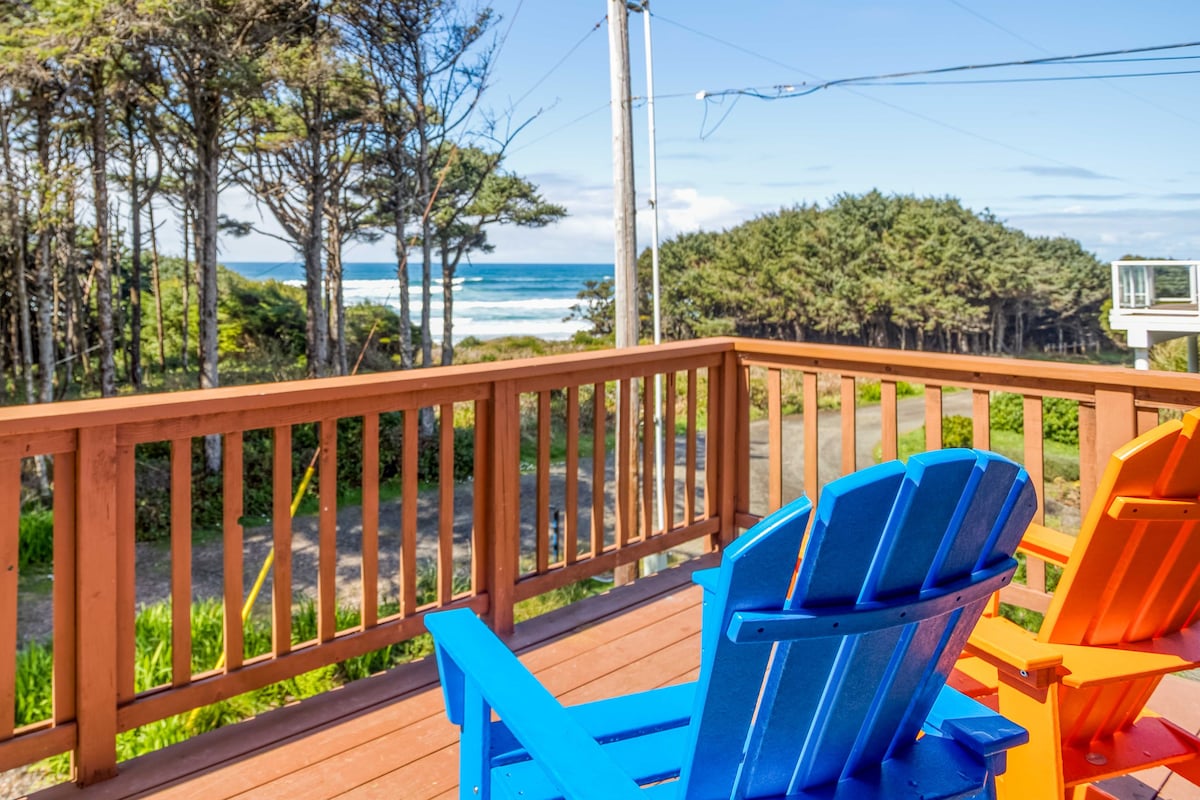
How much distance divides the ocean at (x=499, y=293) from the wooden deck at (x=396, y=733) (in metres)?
22.3

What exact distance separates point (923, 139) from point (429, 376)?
42694mm

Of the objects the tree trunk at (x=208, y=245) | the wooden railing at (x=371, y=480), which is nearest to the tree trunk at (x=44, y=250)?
the tree trunk at (x=208, y=245)

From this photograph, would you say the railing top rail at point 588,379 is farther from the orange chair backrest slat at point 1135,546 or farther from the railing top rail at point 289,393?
the orange chair backrest slat at point 1135,546

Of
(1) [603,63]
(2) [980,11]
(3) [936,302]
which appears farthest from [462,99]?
(2) [980,11]

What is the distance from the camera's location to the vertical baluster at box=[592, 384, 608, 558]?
2.79m

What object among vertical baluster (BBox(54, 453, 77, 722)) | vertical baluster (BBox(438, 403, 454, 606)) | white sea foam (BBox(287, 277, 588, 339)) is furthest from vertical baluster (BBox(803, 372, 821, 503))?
white sea foam (BBox(287, 277, 588, 339))

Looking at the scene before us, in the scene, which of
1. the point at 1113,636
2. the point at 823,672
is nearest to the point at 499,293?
the point at 1113,636

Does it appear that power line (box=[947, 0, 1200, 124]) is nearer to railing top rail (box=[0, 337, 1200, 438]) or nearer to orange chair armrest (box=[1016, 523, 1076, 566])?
railing top rail (box=[0, 337, 1200, 438])

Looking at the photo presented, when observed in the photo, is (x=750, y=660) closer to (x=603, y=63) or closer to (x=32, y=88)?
(x=32, y=88)

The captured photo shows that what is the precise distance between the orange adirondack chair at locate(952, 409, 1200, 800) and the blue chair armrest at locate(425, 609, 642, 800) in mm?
806

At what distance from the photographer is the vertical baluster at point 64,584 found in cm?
177

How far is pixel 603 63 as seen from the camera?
2962cm

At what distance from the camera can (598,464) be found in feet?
9.53

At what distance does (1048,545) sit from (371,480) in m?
1.66
